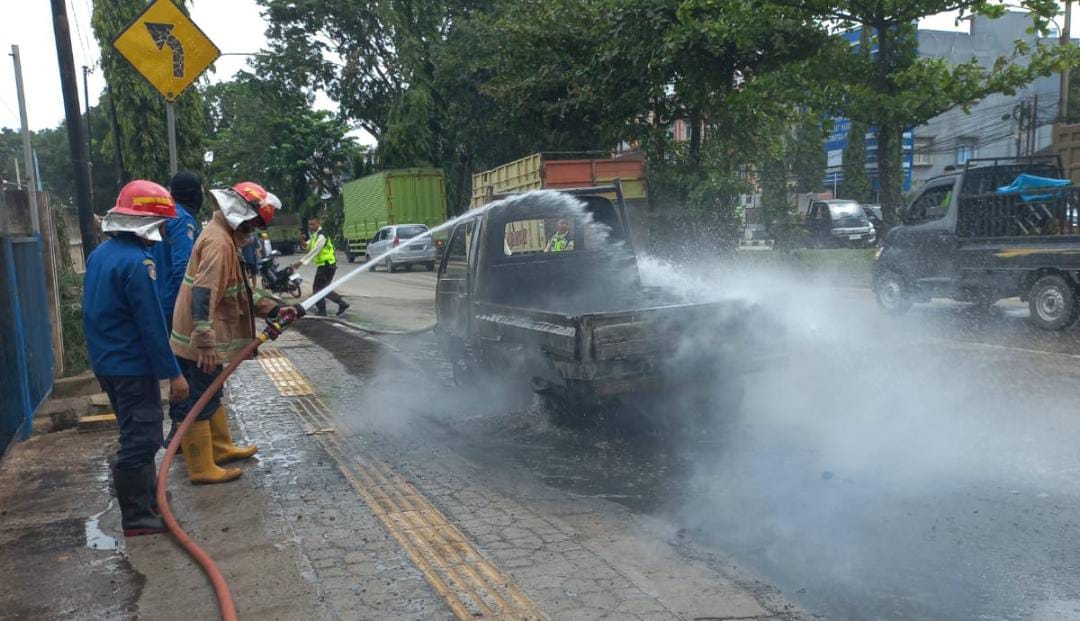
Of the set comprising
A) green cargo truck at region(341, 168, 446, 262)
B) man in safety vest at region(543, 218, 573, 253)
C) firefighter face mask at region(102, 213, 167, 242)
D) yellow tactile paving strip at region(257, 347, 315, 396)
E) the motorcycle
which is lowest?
yellow tactile paving strip at region(257, 347, 315, 396)

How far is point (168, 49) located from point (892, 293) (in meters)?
10.2

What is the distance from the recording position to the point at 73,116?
914 centimetres

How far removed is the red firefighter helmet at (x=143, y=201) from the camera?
4.38m

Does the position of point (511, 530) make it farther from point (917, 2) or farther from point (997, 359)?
point (917, 2)

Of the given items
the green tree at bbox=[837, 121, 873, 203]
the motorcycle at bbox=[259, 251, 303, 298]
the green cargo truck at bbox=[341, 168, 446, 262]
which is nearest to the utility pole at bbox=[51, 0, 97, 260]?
the motorcycle at bbox=[259, 251, 303, 298]

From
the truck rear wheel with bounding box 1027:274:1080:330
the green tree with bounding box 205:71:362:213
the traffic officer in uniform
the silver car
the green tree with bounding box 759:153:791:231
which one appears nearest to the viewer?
the traffic officer in uniform

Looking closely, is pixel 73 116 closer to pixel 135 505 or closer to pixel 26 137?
pixel 26 137

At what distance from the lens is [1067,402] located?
6.50 metres

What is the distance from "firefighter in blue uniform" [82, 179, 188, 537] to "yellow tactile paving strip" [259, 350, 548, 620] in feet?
3.95

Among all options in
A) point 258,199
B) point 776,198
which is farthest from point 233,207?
point 776,198

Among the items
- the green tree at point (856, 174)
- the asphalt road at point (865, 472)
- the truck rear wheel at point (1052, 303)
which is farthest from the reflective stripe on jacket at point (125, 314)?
the green tree at point (856, 174)

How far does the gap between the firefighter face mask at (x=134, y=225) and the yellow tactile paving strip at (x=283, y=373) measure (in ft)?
12.2

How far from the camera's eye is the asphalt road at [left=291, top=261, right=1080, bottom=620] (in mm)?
3623

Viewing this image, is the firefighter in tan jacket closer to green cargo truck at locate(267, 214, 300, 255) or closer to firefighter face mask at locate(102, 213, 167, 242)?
firefighter face mask at locate(102, 213, 167, 242)
